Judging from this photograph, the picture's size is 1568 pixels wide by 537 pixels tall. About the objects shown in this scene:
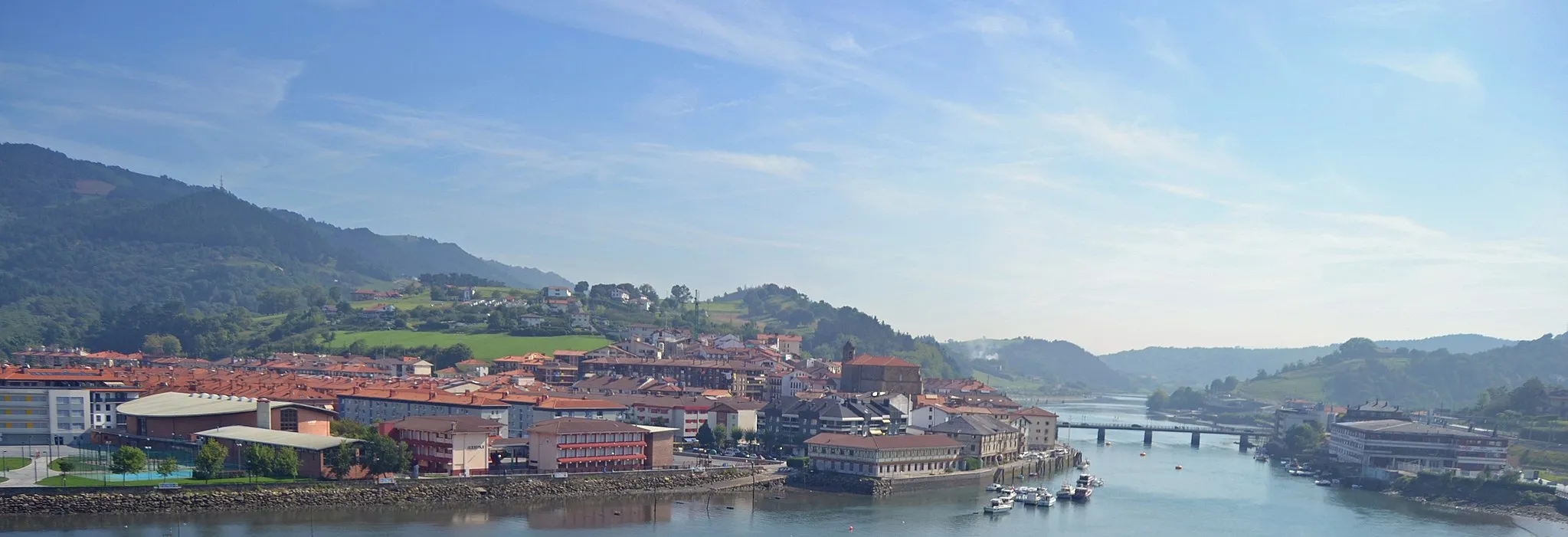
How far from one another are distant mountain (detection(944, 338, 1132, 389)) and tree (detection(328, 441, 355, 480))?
115579 mm

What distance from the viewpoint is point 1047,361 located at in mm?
166000

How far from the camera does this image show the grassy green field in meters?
57.7

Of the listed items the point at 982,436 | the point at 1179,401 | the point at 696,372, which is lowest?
the point at 1179,401

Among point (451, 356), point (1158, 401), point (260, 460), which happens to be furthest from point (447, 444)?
point (1158, 401)

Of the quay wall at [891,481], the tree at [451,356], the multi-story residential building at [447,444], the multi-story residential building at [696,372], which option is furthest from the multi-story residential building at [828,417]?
the tree at [451,356]

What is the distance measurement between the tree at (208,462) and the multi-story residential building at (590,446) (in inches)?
273

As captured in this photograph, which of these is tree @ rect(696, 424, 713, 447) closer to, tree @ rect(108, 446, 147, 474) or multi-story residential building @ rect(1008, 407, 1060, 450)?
multi-story residential building @ rect(1008, 407, 1060, 450)

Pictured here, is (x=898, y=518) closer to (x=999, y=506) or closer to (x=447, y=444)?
(x=999, y=506)

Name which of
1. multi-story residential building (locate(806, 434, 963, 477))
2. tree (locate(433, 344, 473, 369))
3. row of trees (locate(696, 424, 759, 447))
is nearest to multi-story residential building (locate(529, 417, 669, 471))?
row of trees (locate(696, 424, 759, 447))

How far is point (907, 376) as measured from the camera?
1813 inches

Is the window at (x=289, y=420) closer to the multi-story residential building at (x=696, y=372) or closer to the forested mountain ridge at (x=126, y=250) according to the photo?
the multi-story residential building at (x=696, y=372)

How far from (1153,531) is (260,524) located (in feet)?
60.8

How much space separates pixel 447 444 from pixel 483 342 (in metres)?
34.6

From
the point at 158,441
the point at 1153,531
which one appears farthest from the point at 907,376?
the point at 158,441
